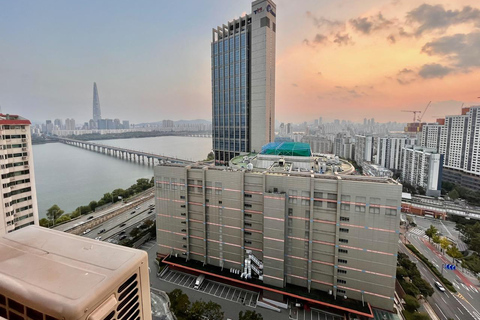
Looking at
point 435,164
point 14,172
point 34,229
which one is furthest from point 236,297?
point 435,164

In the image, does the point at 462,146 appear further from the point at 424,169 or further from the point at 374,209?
the point at 374,209

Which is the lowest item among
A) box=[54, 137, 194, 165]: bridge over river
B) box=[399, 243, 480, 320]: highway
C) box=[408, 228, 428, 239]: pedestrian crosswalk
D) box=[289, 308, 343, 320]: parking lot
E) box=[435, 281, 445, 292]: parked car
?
box=[399, 243, 480, 320]: highway

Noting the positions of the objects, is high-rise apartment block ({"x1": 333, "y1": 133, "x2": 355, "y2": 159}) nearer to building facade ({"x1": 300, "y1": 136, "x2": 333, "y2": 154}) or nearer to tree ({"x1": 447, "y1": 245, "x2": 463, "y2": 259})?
building facade ({"x1": 300, "y1": 136, "x2": 333, "y2": 154})

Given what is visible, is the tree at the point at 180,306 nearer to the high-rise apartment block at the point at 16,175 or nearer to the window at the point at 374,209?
the window at the point at 374,209

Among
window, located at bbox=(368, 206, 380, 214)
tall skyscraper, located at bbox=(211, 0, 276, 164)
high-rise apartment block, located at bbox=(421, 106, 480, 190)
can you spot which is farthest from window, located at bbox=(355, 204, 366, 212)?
high-rise apartment block, located at bbox=(421, 106, 480, 190)

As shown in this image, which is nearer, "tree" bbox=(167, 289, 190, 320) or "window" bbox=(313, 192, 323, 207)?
"tree" bbox=(167, 289, 190, 320)

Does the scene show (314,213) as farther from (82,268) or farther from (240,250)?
(82,268)
